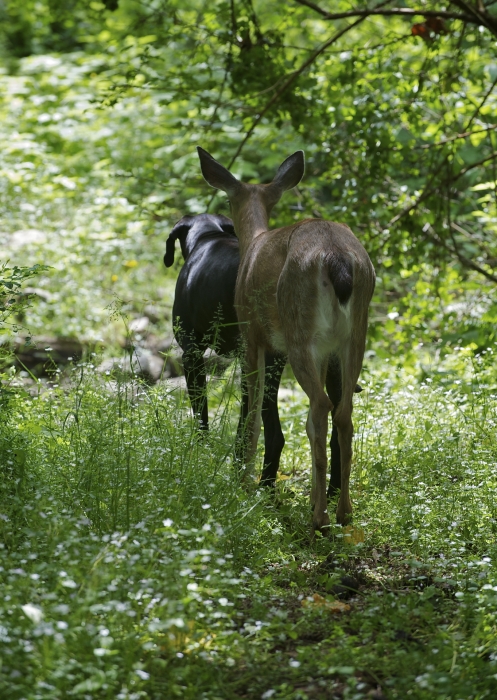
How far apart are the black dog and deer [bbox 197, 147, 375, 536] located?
0.67 feet

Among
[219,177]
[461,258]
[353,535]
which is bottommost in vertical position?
[353,535]

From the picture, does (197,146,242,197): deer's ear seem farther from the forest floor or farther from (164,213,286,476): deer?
the forest floor

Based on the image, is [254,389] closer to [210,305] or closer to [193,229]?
[210,305]

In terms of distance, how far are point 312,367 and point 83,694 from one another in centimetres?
239

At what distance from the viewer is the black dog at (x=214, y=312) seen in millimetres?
5612

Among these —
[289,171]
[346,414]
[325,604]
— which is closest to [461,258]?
[289,171]

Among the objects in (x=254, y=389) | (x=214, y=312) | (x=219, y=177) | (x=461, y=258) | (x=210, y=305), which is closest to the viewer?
(x=254, y=389)

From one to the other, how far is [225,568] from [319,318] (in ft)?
4.81

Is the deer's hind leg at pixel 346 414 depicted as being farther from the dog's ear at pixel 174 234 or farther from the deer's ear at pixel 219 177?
the dog's ear at pixel 174 234

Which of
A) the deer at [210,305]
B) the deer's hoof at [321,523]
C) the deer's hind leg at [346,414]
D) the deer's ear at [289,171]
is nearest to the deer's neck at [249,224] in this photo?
the deer at [210,305]

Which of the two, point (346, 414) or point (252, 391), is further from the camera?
point (252, 391)

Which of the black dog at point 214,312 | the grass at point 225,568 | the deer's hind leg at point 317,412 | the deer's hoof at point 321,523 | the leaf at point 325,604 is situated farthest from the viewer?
the black dog at point 214,312

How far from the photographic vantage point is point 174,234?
6.99 meters

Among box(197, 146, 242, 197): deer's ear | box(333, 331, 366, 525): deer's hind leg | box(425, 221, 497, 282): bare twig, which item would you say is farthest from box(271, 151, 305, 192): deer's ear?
box(425, 221, 497, 282): bare twig
